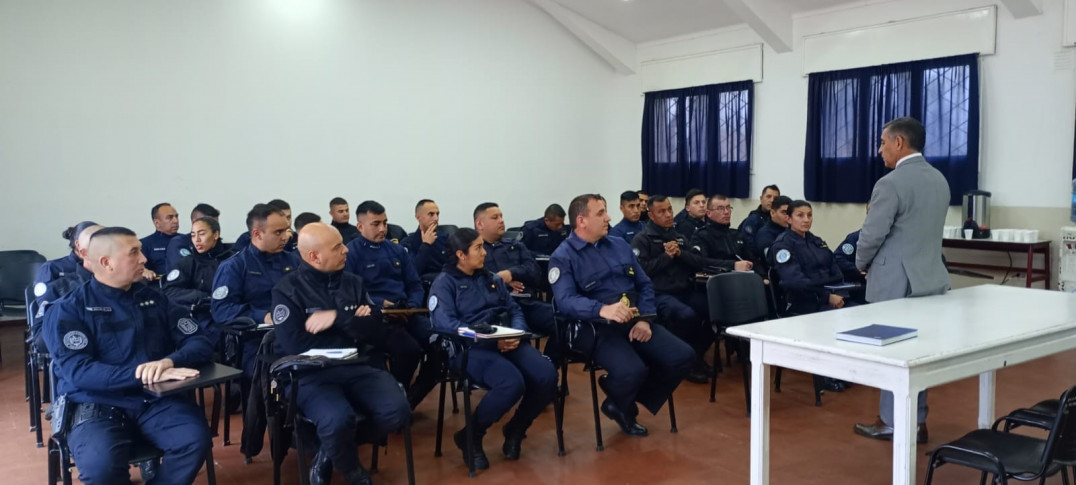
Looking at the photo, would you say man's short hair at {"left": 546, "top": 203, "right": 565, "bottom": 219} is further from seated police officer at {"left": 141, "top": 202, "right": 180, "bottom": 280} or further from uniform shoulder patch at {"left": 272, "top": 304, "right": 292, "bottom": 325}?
uniform shoulder patch at {"left": 272, "top": 304, "right": 292, "bottom": 325}

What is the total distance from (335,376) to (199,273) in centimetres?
199

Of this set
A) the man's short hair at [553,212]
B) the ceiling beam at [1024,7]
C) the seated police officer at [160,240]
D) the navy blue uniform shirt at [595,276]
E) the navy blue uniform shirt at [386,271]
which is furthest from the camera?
the man's short hair at [553,212]

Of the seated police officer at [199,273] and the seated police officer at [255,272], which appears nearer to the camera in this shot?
the seated police officer at [255,272]

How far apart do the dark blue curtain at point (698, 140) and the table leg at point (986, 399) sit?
221 inches

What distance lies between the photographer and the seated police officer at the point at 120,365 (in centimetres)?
264

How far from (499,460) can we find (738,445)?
120 centimetres

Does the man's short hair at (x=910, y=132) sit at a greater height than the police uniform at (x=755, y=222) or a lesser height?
greater

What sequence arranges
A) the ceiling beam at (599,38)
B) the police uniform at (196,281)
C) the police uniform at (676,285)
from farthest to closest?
the ceiling beam at (599,38)
the police uniform at (676,285)
the police uniform at (196,281)

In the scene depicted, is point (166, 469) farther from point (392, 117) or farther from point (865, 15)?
point (865, 15)

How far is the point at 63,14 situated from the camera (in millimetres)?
6551

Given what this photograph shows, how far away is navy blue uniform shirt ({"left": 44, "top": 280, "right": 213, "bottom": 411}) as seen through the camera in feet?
8.79

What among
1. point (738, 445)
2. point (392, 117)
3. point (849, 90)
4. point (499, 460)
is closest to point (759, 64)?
point (849, 90)

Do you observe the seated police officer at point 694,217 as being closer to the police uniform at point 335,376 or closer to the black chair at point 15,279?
the police uniform at point 335,376

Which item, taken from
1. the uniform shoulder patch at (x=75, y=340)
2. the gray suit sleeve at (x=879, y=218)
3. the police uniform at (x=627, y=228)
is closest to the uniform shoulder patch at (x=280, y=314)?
the uniform shoulder patch at (x=75, y=340)
